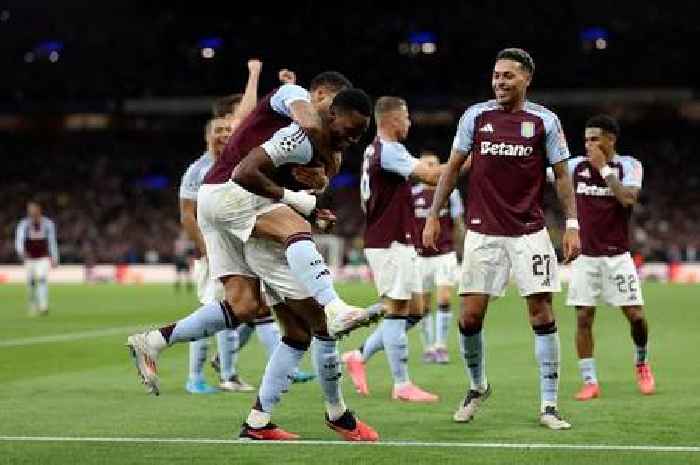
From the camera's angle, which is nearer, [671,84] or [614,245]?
[614,245]

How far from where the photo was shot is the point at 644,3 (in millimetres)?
61031

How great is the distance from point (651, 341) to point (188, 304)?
1430cm

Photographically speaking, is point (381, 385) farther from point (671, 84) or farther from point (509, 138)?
point (671, 84)

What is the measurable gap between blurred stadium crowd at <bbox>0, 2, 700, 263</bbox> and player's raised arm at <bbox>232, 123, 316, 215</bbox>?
47.7 m

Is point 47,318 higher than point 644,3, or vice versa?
point 644,3

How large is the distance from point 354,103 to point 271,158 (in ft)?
2.09

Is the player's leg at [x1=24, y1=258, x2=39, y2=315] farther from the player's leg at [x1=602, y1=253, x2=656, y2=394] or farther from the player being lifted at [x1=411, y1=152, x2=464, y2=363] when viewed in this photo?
the player's leg at [x1=602, y1=253, x2=656, y2=394]

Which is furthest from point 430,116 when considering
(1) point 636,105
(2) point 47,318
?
(2) point 47,318

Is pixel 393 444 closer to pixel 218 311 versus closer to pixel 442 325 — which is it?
pixel 218 311

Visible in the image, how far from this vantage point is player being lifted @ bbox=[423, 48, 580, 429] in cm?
954

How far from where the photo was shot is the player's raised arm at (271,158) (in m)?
8.27

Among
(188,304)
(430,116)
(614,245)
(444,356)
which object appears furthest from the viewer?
(430,116)

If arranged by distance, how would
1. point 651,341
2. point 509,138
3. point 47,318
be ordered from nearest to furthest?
1. point 509,138
2. point 651,341
3. point 47,318

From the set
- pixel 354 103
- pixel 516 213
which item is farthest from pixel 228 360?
pixel 354 103
